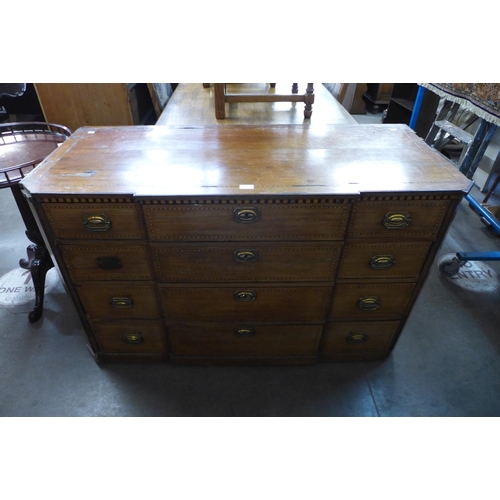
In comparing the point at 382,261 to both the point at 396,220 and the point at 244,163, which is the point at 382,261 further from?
the point at 244,163

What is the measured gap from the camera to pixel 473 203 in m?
2.37

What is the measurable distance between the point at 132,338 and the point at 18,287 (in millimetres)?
1017

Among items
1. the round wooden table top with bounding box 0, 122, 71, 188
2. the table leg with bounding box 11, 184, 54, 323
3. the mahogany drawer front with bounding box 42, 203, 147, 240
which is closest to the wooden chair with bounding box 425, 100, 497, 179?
the mahogany drawer front with bounding box 42, 203, 147, 240

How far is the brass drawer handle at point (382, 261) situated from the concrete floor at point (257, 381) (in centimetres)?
62

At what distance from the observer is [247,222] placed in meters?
1.06

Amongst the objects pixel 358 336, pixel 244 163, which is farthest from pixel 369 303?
pixel 244 163

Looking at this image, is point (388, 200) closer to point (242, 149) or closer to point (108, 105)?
point (242, 149)

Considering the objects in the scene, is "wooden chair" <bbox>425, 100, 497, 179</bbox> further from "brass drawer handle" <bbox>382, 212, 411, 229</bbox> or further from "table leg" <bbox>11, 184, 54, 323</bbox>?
"table leg" <bbox>11, 184, 54, 323</bbox>

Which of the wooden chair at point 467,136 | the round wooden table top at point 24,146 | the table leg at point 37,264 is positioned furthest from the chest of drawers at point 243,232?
the wooden chair at point 467,136

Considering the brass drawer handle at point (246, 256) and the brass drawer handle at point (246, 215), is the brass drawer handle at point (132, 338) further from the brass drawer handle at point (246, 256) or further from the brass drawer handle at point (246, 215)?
the brass drawer handle at point (246, 215)

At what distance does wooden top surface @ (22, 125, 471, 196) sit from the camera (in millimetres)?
1021

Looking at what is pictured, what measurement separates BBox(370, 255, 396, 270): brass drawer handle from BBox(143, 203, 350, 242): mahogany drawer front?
7.5 inches

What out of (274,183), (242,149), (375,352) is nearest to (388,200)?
(274,183)
